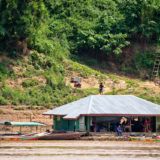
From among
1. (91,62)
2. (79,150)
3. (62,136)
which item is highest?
(91,62)

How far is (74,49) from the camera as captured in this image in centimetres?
6581

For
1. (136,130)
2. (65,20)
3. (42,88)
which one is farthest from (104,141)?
(65,20)

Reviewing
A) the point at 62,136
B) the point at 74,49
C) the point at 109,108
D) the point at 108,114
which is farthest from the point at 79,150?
the point at 74,49

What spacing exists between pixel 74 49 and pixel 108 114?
27083 millimetres

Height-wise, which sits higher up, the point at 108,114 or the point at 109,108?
the point at 109,108

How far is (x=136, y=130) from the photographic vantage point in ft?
142

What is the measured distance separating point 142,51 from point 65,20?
11169mm

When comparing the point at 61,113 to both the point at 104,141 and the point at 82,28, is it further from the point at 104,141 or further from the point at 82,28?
the point at 82,28

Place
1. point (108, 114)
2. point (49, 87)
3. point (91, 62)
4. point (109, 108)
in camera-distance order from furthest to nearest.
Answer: point (91, 62)
point (49, 87)
point (109, 108)
point (108, 114)

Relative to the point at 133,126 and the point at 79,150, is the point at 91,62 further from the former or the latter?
the point at 79,150

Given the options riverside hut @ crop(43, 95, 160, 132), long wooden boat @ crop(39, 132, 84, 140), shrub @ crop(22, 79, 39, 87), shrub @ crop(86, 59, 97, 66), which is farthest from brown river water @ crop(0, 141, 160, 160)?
shrub @ crop(86, 59, 97, 66)

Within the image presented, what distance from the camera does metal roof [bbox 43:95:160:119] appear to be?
4019 cm

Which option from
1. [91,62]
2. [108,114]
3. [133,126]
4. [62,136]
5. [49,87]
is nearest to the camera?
[62,136]

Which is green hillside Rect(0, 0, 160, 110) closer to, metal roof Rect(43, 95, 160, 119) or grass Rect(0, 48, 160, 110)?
grass Rect(0, 48, 160, 110)
